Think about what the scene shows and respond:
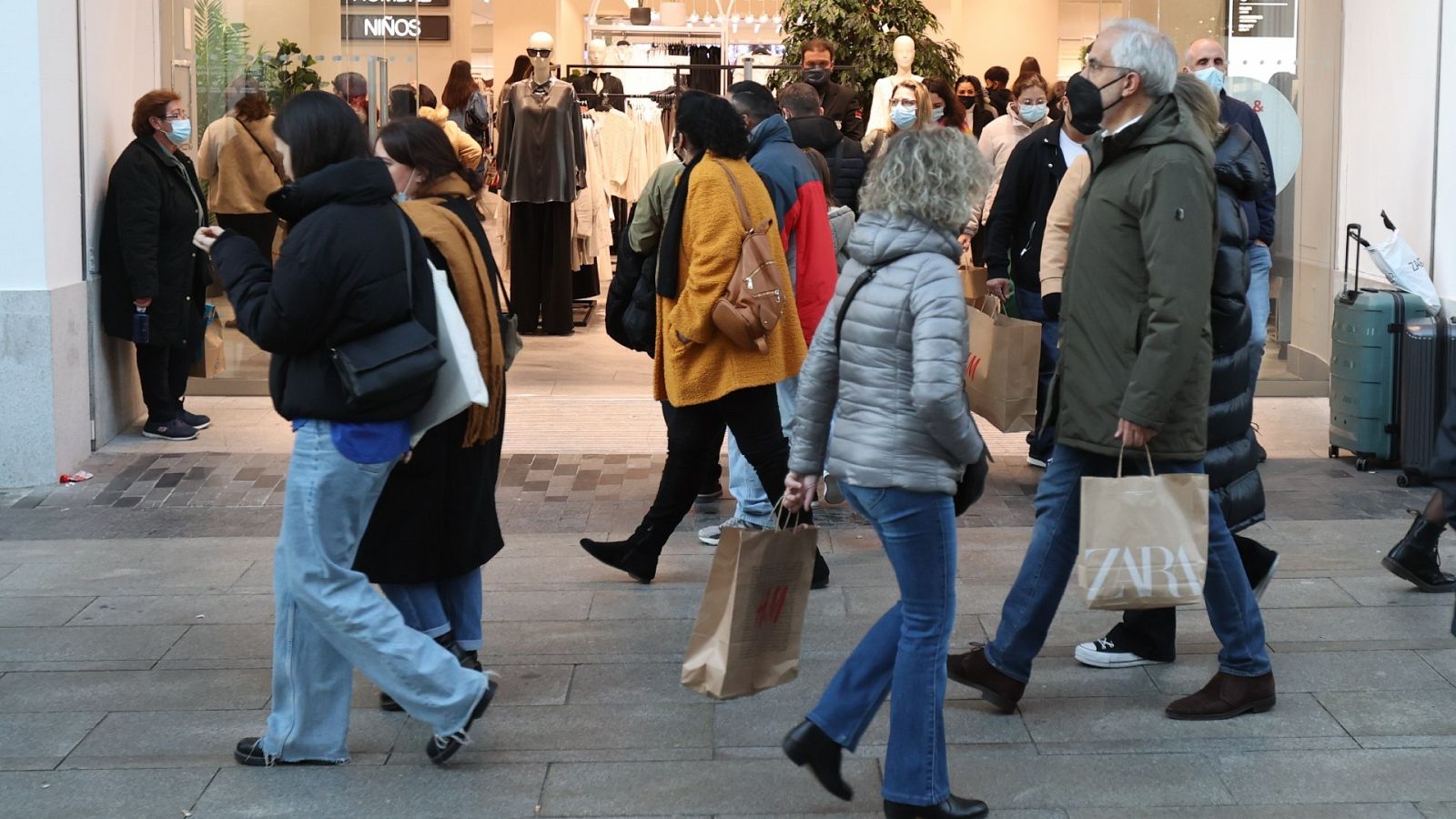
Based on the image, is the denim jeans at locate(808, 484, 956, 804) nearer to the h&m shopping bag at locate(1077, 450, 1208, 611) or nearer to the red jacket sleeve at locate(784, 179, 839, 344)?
the h&m shopping bag at locate(1077, 450, 1208, 611)

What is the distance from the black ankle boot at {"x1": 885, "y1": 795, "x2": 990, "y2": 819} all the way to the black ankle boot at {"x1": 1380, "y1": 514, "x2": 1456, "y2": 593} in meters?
2.73

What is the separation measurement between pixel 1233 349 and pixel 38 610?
424 cm

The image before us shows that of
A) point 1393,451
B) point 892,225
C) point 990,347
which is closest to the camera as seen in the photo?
point 892,225

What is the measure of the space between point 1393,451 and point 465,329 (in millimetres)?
5469

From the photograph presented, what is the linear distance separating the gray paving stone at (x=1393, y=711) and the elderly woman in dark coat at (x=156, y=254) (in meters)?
6.24

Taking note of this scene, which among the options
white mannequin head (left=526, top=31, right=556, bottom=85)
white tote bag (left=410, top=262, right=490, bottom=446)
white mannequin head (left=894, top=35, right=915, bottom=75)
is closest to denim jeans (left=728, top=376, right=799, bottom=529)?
white tote bag (left=410, top=262, right=490, bottom=446)

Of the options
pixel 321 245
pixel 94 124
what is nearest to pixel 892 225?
pixel 321 245

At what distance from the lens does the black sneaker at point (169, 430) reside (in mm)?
9109

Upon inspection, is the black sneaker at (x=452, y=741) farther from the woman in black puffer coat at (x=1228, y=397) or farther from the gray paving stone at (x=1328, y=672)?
the gray paving stone at (x=1328, y=672)

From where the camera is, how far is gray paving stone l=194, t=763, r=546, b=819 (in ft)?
13.9

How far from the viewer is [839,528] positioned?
24.0 ft

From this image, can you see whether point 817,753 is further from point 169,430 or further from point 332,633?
point 169,430

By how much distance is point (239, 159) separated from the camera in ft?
33.5

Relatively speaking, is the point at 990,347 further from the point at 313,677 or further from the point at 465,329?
the point at 313,677
